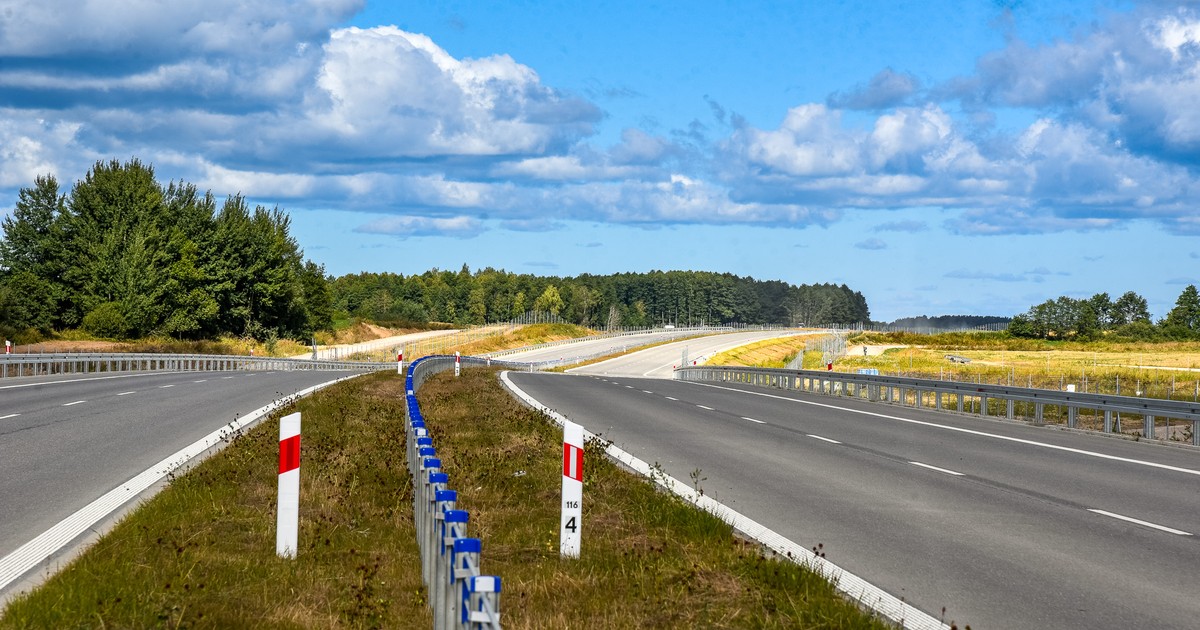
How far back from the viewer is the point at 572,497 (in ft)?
28.7

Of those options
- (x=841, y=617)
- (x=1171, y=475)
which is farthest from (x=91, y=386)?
(x=841, y=617)

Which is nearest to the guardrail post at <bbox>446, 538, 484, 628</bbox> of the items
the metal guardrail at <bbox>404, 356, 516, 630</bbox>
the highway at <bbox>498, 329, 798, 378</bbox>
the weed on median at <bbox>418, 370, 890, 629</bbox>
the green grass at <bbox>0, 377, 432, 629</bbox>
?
the metal guardrail at <bbox>404, 356, 516, 630</bbox>

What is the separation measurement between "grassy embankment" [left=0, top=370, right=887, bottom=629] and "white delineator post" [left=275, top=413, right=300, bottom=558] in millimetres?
138

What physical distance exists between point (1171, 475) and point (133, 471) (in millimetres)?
13583

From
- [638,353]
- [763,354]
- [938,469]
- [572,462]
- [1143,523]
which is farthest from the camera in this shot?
[763,354]

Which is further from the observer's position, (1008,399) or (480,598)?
(1008,399)

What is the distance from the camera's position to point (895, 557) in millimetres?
9078

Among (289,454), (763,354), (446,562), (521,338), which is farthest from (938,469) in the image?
(521,338)

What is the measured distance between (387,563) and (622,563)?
1762 millimetres

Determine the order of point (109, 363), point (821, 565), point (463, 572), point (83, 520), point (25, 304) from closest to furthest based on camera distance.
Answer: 1. point (463, 572)
2. point (821, 565)
3. point (83, 520)
4. point (109, 363)
5. point (25, 304)

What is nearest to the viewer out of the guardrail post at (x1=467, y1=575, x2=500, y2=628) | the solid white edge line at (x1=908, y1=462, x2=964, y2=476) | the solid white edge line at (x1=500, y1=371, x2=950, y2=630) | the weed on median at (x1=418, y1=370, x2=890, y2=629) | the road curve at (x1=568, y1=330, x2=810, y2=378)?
the guardrail post at (x1=467, y1=575, x2=500, y2=628)

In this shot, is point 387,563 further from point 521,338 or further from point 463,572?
point 521,338

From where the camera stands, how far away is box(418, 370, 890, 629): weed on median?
678 cm

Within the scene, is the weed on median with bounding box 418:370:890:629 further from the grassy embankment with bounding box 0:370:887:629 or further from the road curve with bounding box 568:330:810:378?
the road curve with bounding box 568:330:810:378
